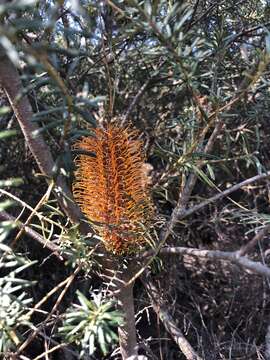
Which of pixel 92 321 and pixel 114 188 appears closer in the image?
pixel 92 321

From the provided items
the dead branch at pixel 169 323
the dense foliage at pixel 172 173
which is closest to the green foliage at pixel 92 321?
the dense foliage at pixel 172 173

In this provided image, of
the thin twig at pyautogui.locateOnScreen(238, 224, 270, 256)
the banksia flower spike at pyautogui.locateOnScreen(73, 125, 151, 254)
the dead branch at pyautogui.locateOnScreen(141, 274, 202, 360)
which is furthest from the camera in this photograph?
the dead branch at pyautogui.locateOnScreen(141, 274, 202, 360)

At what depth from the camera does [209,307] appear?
112 centimetres

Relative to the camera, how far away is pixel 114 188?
0.60m

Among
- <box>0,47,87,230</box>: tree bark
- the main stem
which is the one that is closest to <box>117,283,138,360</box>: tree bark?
the main stem

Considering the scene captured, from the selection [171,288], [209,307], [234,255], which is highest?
[234,255]

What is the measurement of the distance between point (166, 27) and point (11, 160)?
2.32ft

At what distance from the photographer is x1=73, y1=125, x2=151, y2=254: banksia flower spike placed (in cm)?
60

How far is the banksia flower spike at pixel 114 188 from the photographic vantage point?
1.96ft

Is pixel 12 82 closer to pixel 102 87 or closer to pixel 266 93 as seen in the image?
Result: pixel 266 93

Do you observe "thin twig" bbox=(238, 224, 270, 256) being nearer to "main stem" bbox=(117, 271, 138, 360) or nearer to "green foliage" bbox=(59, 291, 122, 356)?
"green foliage" bbox=(59, 291, 122, 356)

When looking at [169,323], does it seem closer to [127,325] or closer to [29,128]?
[127,325]

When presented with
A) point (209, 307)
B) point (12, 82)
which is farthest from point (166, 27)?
point (209, 307)

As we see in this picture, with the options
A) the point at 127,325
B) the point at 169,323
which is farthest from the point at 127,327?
the point at 169,323
